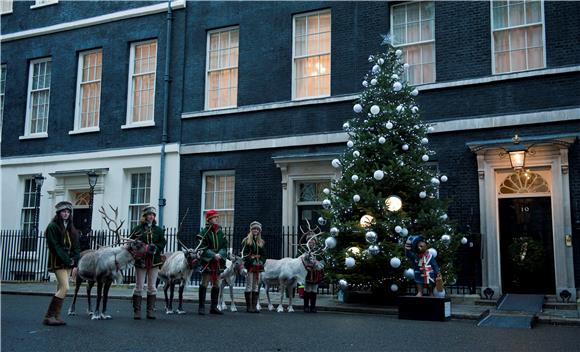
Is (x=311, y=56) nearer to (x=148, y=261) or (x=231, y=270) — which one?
(x=231, y=270)

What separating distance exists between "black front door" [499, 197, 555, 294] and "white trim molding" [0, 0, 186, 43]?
40.0 ft

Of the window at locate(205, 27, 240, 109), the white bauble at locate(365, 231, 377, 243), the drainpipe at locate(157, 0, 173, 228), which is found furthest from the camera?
the drainpipe at locate(157, 0, 173, 228)

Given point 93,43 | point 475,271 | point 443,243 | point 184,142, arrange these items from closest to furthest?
point 443,243, point 475,271, point 184,142, point 93,43

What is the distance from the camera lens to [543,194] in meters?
14.8

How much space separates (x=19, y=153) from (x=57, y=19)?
202 inches

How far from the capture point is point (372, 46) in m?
17.5

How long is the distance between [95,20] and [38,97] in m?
3.83

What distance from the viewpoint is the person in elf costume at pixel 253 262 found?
42.0ft

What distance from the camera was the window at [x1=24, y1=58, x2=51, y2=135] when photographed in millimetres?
23328

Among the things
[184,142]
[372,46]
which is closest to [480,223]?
[372,46]

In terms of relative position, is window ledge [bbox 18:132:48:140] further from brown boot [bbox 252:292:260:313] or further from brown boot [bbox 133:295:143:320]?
brown boot [bbox 133:295:143:320]

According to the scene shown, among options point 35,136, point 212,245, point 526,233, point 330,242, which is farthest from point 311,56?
point 35,136

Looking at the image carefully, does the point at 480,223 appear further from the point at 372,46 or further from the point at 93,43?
the point at 93,43

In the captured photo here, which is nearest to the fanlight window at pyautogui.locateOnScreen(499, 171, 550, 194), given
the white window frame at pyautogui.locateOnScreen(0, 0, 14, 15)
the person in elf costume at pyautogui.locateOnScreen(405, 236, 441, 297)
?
the person in elf costume at pyautogui.locateOnScreen(405, 236, 441, 297)
